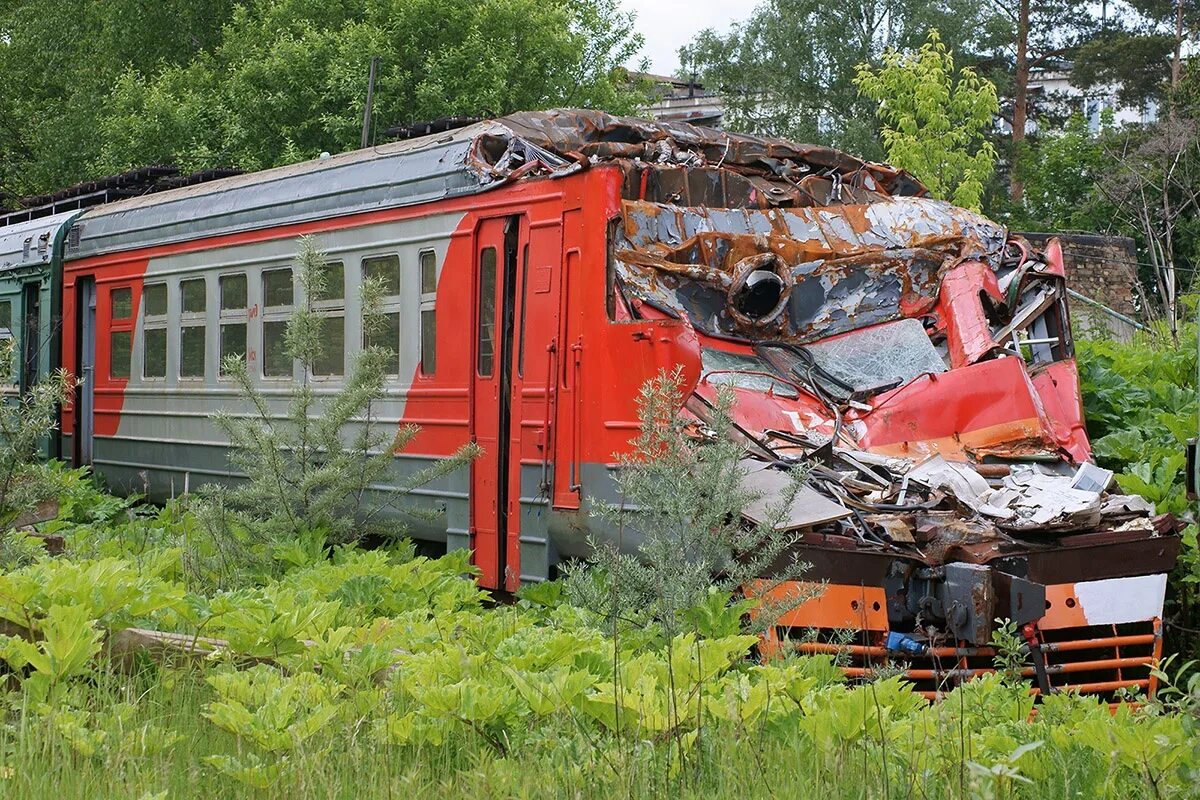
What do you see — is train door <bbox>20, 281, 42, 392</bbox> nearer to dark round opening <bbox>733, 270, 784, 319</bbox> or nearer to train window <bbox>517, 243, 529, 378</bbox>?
train window <bbox>517, 243, 529, 378</bbox>

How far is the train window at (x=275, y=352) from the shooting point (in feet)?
36.9

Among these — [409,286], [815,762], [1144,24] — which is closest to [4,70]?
[409,286]

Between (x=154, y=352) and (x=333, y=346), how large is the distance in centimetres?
333

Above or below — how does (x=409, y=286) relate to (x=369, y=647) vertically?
above

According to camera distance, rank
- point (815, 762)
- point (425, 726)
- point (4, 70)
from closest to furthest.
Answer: point (815, 762) → point (425, 726) → point (4, 70)

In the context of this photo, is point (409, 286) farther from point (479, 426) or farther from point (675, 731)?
point (675, 731)

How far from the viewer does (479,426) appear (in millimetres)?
9172

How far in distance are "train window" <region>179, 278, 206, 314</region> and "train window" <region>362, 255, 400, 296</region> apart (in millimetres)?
2594

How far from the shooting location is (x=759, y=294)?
8.72m

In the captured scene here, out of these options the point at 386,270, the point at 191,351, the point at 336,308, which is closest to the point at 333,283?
the point at 336,308

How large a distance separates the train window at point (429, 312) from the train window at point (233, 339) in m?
2.58

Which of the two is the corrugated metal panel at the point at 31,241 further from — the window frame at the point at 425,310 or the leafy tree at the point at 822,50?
the leafy tree at the point at 822,50

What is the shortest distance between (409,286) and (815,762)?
6.19 meters

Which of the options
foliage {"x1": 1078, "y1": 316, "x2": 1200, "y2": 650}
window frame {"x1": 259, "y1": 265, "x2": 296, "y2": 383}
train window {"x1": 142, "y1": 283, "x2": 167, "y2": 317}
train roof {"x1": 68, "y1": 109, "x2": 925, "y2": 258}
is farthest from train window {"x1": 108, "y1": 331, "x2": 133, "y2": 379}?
foliage {"x1": 1078, "y1": 316, "x2": 1200, "y2": 650}
